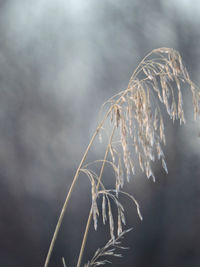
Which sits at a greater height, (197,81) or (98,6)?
(98,6)

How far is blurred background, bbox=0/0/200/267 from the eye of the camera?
125 centimetres

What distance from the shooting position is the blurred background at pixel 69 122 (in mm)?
1255

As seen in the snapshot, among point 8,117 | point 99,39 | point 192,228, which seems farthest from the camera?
point 192,228

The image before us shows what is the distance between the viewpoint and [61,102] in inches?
51.3

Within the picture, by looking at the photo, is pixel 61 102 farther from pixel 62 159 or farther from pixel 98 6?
pixel 98 6

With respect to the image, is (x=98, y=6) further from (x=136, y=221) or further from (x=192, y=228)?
(x=192, y=228)

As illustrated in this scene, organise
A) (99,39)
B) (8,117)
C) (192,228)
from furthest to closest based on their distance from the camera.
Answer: (192,228), (99,39), (8,117)

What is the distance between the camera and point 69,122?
4.28 ft

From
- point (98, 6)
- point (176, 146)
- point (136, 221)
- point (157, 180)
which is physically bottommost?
point (136, 221)

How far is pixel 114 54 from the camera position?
4.50 feet

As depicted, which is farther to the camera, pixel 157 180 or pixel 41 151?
pixel 157 180

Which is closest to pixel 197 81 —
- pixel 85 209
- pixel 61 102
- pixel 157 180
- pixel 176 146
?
pixel 176 146

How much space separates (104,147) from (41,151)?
22 cm

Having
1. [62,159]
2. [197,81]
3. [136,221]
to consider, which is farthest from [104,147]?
[197,81]
